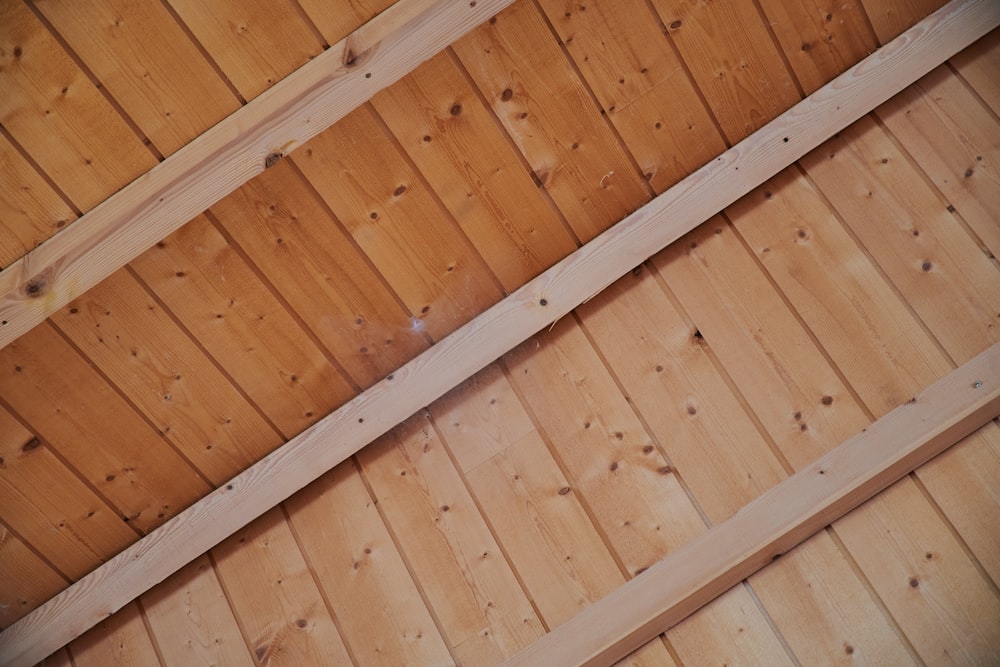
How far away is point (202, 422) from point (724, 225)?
4.18 ft

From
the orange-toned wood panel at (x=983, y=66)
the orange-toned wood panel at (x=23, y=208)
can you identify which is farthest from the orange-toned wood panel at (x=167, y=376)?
the orange-toned wood panel at (x=983, y=66)

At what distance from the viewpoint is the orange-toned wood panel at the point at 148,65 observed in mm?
1592

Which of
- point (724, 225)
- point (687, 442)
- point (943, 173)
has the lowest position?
point (687, 442)

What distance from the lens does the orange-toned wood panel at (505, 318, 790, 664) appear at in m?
1.83

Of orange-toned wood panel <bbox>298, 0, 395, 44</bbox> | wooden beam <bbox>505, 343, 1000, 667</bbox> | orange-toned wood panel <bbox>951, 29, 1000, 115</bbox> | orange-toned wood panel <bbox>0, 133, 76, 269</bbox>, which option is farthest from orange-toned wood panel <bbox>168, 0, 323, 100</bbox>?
orange-toned wood panel <bbox>951, 29, 1000, 115</bbox>

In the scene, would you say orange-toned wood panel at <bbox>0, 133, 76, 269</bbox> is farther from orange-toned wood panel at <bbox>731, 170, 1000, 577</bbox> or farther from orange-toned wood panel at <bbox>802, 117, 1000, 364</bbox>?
orange-toned wood panel at <bbox>802, 117, 1000, 364</bbox>

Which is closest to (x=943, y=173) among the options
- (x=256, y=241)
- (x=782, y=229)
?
(x=782, y=229)

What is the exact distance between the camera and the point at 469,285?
1964 millimetres

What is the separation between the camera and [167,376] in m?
1.90

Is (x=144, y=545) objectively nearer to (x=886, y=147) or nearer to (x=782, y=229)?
(x=782, y=229)

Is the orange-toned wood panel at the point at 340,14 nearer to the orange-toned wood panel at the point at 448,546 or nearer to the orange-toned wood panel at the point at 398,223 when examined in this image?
the orange-toned wood panel at the point at 398,223

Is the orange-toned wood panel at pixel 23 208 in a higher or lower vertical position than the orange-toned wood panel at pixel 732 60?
higher

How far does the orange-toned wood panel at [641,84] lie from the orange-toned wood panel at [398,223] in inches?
17.0

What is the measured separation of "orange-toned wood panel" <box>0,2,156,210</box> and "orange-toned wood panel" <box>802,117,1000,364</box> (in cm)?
149
